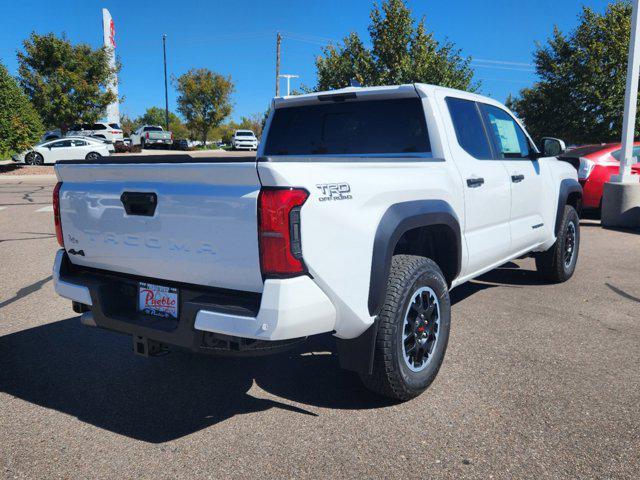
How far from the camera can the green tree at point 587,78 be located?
85.7 ft

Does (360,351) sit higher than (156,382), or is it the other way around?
(360,351)

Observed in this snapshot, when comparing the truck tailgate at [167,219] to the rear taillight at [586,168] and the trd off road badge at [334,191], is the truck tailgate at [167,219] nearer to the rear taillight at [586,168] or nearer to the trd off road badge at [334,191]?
the trd off road badge at [334,191]

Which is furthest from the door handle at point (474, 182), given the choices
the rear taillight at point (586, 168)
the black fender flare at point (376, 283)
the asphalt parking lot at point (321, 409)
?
the rear taillight at point (586, 168)

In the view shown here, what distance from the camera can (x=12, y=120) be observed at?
24.3m

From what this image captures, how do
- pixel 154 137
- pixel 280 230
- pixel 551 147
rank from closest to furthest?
1. pixel 280 230
2. pixel 551 147
3. pixel 154 137

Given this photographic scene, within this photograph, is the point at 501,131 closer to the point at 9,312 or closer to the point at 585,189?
the point at 9,312

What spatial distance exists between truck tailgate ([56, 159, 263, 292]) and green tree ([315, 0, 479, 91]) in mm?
22172

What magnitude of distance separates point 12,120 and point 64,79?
9389 mm

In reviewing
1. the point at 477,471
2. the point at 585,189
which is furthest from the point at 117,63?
the point at 477,471

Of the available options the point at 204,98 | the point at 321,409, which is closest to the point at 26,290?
the point at 321,409

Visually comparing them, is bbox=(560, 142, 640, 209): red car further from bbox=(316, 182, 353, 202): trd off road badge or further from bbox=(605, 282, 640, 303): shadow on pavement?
bbox=(316, 182, 353, 202): trd off road badge

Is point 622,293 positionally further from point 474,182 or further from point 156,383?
point 156,383

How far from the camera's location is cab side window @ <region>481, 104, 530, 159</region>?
4855 millimetres

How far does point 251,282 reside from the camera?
268 centimetres
